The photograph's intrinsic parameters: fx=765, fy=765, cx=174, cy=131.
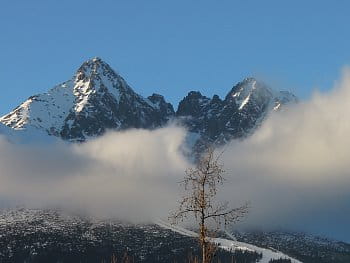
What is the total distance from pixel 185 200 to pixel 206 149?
2.50 meters

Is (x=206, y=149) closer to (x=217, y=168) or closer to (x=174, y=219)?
(x=217, y=168)

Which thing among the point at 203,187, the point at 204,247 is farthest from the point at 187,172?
the point at 204,247

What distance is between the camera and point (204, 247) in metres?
32.1

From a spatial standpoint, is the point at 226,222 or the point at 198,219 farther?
the point at 198,219

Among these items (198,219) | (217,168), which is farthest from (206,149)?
(198,219)

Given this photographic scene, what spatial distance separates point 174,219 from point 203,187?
208 centimetres

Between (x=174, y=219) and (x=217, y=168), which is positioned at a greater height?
(x=217, y=168)

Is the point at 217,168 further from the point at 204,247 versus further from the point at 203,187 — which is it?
the point at 204,247

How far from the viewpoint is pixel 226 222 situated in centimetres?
3042

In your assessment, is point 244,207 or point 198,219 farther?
point 198,219

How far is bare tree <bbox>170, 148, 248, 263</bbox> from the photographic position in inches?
1214

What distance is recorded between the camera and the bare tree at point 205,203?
3083cm

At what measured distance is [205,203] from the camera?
32094mm

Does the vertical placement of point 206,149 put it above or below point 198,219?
above
